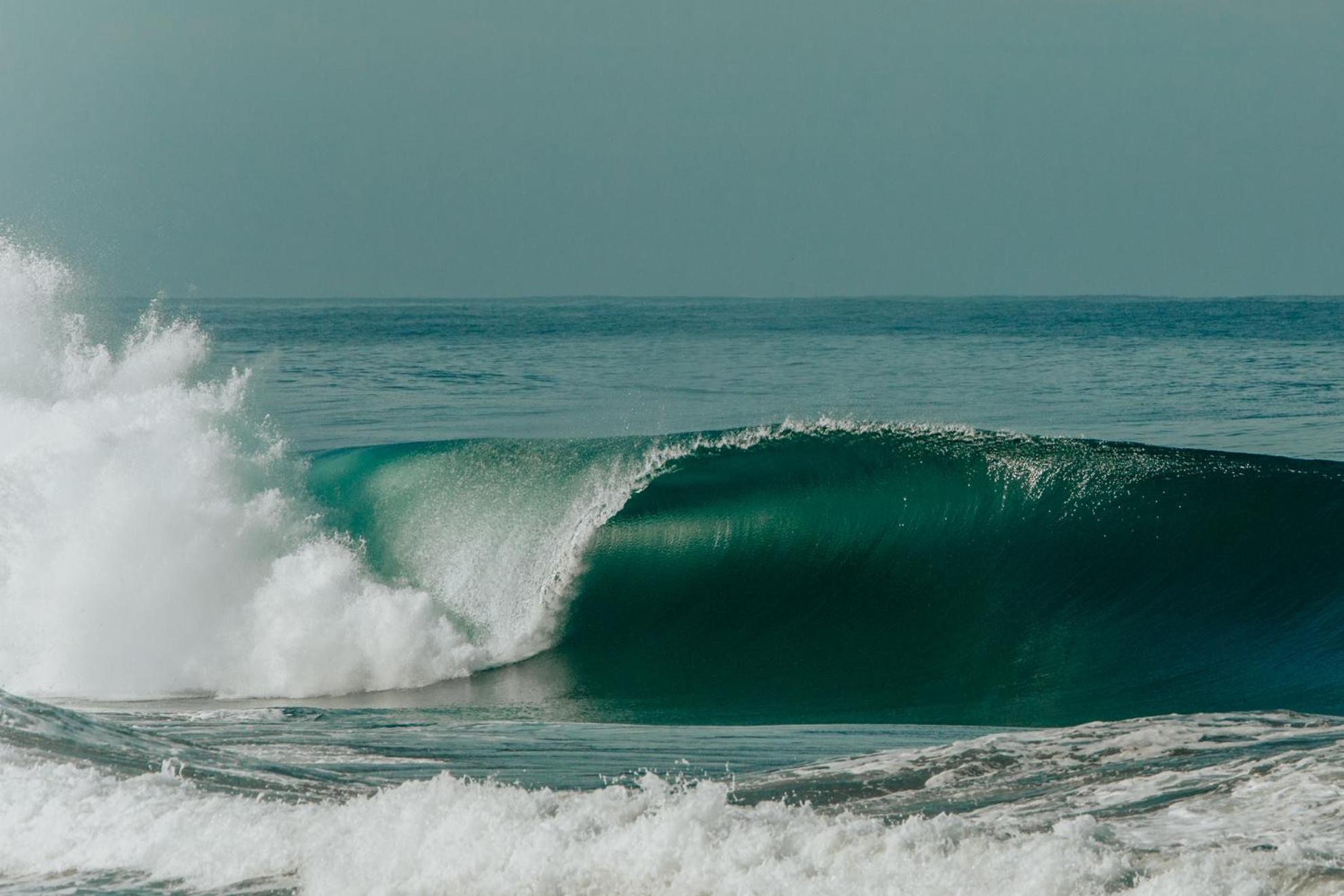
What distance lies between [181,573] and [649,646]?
3.44 meters

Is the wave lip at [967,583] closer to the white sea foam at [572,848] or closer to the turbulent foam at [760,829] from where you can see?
the turbulent foam at [760,829]

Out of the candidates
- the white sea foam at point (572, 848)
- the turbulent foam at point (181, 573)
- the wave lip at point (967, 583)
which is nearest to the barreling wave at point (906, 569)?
the wave lip at point (967, 583)

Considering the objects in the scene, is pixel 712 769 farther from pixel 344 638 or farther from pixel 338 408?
pixel 338 408

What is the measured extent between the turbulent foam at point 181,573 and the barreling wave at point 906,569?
97 cm

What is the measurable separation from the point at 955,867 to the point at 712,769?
6.54 ft

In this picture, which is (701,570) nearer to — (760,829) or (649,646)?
(649,646)

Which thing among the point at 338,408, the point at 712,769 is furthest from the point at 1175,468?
the point at 338,408

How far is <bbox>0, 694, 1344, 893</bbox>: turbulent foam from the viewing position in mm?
3713

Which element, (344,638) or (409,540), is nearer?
(344,638)

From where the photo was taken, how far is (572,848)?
4039 mm

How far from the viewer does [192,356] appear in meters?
15.4

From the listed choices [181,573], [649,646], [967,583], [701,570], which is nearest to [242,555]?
[181,573]

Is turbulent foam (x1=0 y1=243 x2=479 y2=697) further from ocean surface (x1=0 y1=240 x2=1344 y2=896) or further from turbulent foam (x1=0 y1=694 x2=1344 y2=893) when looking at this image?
turbulent foam (x1=0 y1=694 x2=1344 y2=893)

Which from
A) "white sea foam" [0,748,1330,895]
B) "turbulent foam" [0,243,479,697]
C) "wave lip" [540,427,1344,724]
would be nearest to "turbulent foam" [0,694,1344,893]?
"white sea foam" [0,748,1330,895]
